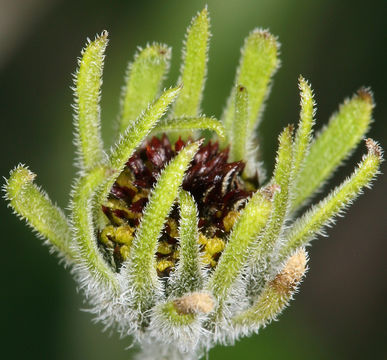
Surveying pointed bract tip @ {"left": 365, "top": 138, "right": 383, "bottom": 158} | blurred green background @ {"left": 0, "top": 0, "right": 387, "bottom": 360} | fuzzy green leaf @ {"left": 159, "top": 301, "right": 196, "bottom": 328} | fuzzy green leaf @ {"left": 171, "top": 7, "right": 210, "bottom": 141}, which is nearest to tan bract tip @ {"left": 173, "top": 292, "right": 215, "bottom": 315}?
fuzzy green leaf @ {"left": 159, "top": 301, "right": 196, "bottom": 328}

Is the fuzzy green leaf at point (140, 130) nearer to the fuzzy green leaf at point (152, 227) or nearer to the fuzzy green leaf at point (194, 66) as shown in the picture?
the fuzzy green leaf at point (152, 227)

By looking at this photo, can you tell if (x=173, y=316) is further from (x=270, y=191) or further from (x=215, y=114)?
(x=215, y=114)

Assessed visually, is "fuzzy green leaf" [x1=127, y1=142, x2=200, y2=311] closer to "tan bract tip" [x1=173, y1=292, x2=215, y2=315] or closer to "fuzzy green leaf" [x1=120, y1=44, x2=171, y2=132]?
"tan bract tip" [x1=173, y1=292, x2=215, y2=315]

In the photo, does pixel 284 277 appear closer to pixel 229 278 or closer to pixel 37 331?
pixel 229 278

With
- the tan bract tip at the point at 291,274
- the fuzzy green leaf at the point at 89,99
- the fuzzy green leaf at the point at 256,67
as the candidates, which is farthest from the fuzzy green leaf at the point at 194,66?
the tan bract tip at the point at 291,274

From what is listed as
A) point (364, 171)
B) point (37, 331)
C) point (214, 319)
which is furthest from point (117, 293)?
point (37, 331)
